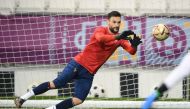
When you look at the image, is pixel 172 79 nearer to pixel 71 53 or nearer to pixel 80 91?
pixel 80 91

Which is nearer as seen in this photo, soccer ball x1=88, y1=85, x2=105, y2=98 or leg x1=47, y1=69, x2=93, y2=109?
leg x1=47, y1=69, x2=93, y2=109

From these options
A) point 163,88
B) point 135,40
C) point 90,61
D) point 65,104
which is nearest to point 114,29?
point 135,40

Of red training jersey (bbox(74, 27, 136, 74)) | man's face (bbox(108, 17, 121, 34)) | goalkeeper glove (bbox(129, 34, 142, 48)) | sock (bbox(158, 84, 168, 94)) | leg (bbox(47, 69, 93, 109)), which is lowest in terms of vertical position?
leg (bbox(47, 69, 93, 109))

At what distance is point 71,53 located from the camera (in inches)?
363

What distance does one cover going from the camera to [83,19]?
30.9 ft

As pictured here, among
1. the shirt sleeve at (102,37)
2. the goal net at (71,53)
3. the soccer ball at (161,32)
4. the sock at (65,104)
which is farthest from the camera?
the goal net at (71,53)

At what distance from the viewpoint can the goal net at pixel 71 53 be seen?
324 inches

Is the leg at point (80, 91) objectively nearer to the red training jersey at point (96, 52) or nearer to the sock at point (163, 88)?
the red training jersey at point (96, 52)

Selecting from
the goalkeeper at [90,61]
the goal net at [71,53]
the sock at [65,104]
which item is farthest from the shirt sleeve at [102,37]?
the goal net at [71,53]

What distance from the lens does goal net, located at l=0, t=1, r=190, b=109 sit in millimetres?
8242

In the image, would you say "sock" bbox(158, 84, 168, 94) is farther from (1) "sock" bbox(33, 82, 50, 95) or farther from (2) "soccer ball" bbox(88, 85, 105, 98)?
(2) "soccer ball" bbox(88, 85, 105, 98)

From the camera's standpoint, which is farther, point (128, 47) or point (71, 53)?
point (71, 53)

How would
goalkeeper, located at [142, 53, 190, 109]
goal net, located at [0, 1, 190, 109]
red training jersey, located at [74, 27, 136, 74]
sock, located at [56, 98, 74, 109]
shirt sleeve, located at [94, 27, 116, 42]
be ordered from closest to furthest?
goalkeeper, located at [142, 53, 190, 109] < shirt sleeve, located at [94, 27, 116, 42] < sock, located at [56, 98, 74, 109] < red training jersey, located at [74, 27, 136, 74] < goal net, located at [0, 1, 190, 109]

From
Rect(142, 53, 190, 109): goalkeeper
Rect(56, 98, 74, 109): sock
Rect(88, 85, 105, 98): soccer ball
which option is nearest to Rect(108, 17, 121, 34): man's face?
Rect(56, 98, 74, 109): sock
